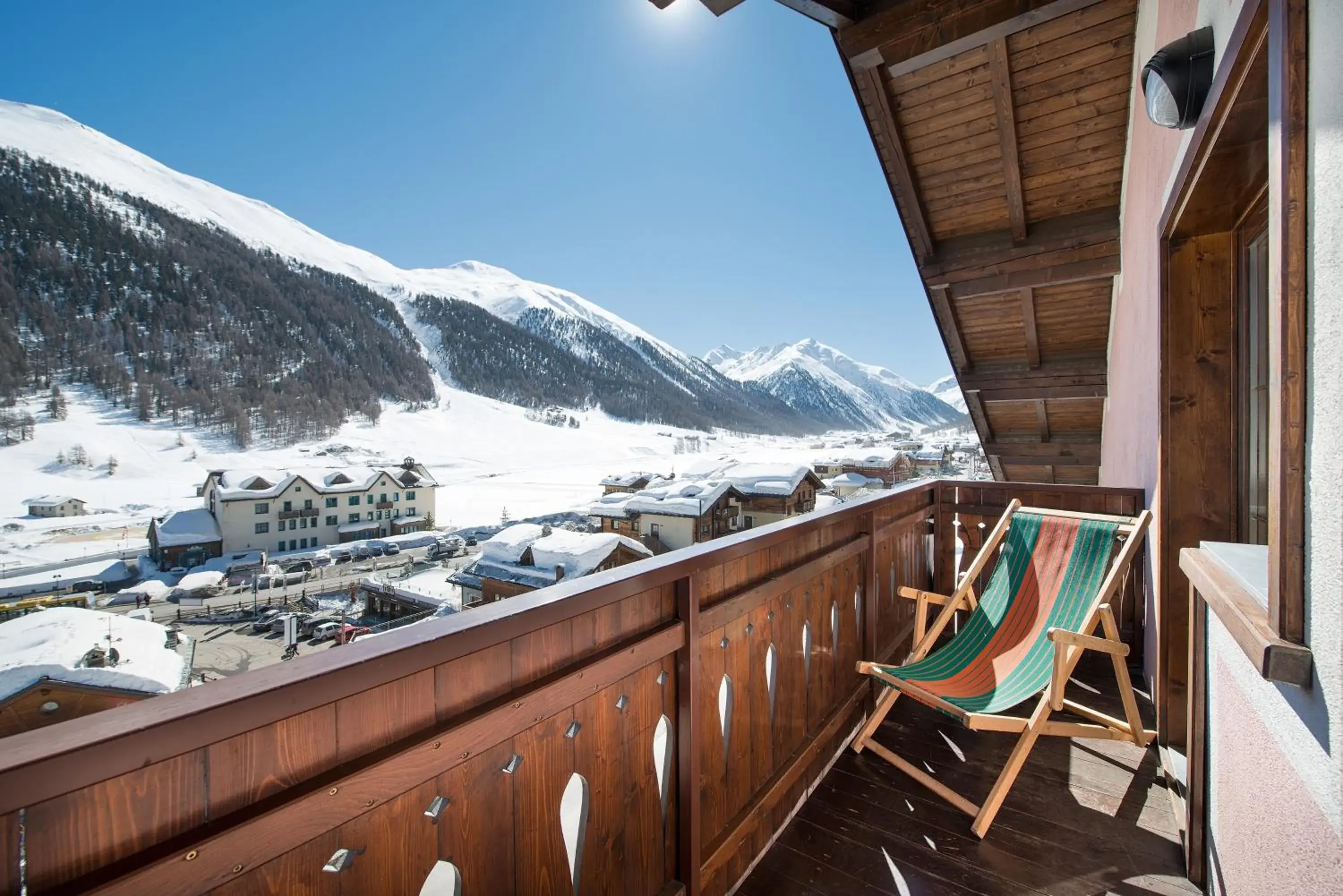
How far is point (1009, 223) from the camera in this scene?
4.73 meters

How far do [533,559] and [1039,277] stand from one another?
29.9ft

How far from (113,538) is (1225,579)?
3360cm

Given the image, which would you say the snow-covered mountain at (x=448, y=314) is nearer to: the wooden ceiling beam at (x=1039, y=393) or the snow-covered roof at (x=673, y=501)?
the snow-covered roof at (x=673, y=501)

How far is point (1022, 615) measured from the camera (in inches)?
95.1

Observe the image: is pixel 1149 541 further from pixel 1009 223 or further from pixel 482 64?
pixel 482 64

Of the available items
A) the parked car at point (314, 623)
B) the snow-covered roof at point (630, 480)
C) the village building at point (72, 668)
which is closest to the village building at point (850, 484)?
the snow-covered roof at point (630, 480)

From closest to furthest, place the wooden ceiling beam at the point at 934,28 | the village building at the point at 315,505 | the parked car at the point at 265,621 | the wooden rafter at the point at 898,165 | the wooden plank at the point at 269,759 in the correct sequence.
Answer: the wooden plank at the point at 269,759, the wooden ceiling beam at the point at 934,28, the wooden rafter at the point at 898,165, the parked car at the point at 265,621, the village building at the point at 315,505

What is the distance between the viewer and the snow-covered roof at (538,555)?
1022 centimetres

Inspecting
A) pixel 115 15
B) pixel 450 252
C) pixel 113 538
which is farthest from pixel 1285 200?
pixel 450 252

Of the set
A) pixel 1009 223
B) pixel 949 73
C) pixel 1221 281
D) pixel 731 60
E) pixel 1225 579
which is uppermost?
pixel 731 60

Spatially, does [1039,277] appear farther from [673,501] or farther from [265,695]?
[673,501]

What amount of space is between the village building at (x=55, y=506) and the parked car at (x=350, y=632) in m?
25.9

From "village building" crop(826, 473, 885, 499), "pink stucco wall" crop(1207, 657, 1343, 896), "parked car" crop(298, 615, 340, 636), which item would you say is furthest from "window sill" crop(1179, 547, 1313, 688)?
"village building" crop(826, 473, 885, 499)

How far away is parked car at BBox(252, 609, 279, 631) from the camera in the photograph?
46.0 feet
